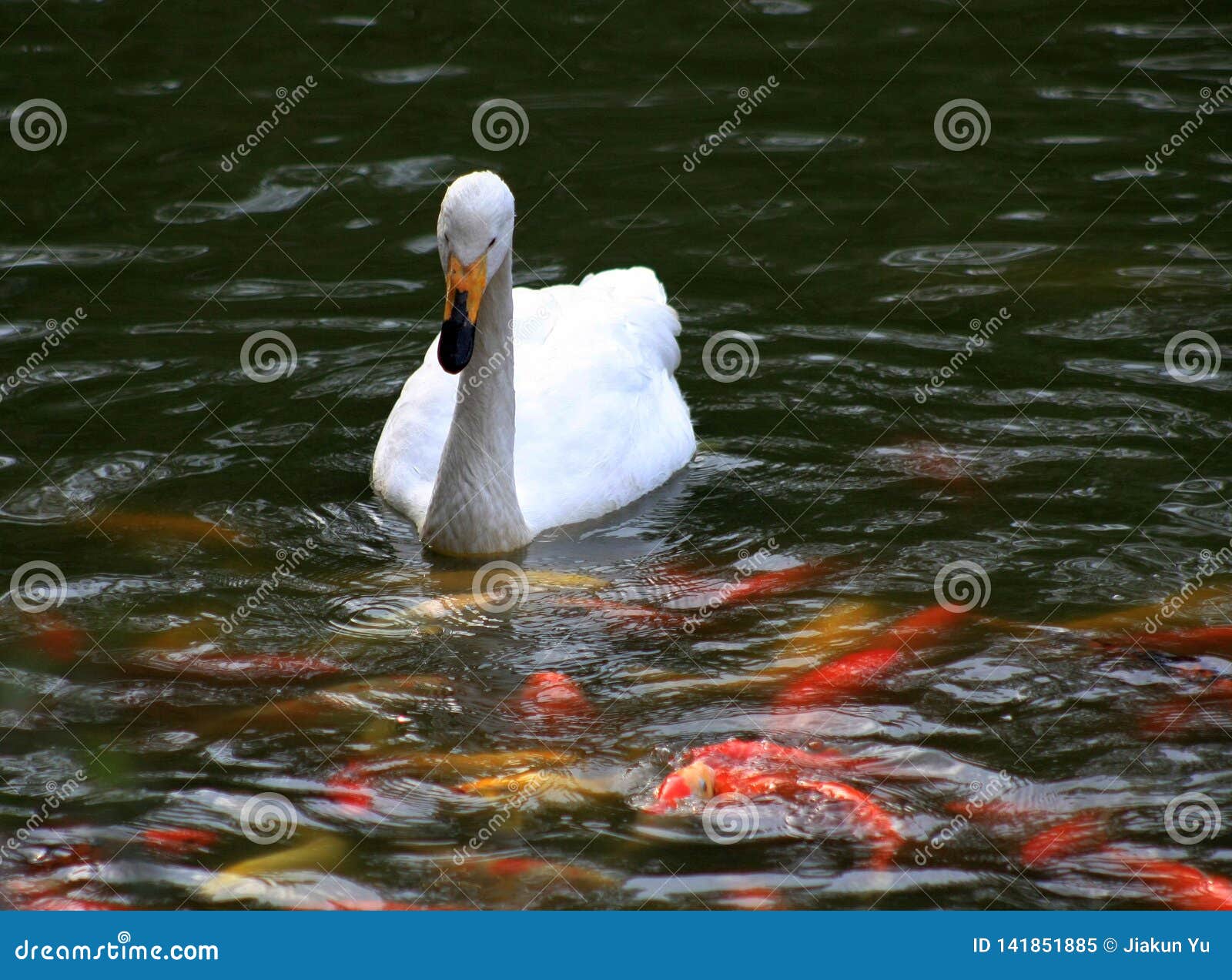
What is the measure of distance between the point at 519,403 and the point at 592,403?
0.38 m

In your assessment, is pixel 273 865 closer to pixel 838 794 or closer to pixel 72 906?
pixel 72 906

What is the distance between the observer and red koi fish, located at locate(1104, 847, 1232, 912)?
5594 mm

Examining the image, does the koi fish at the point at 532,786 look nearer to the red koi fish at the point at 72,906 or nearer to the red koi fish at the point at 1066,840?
the red koi fish at the point at 72,906

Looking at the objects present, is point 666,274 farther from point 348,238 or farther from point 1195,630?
point 1195,630

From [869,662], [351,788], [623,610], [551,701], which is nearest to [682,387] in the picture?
[623,610]

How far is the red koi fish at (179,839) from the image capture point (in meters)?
5.96

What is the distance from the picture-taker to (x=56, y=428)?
9141 mm

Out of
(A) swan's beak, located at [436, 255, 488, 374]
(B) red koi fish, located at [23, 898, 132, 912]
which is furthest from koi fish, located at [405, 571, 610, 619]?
(B) red koi fish, located at [23, 898, 132, 912]

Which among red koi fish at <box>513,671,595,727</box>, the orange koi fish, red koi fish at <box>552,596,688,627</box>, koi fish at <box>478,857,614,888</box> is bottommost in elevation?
koi fish at <box>478,857,614,888</box>

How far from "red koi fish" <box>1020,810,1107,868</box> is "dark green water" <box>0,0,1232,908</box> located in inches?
3.2

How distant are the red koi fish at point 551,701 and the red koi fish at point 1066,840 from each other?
5.93ft

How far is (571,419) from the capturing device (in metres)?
8.72

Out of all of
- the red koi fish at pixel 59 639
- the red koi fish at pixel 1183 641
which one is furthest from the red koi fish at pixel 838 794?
the red koi fish at pixel 59 639

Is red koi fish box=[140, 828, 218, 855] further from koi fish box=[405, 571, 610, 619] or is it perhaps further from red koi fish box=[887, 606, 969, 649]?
red koi fish box=[887, 606, 969, 649]
